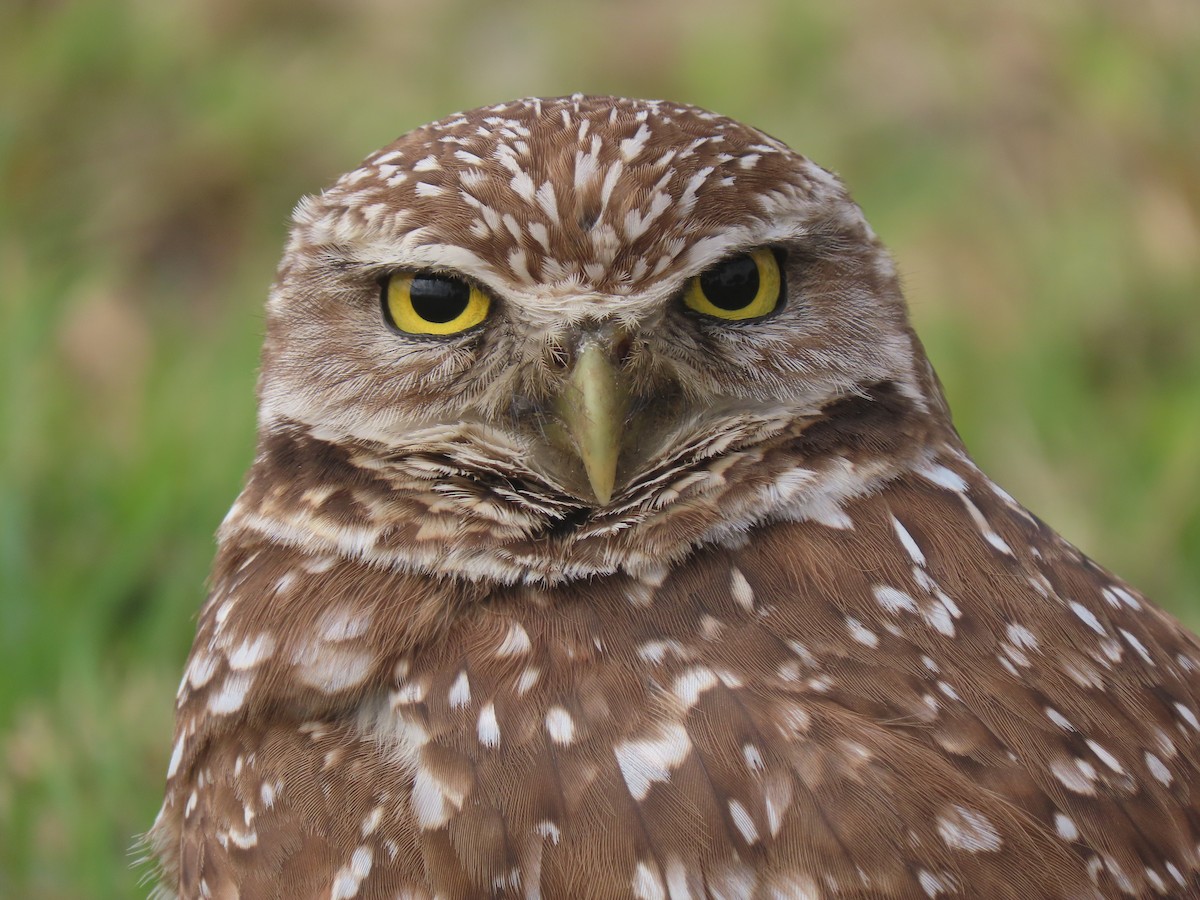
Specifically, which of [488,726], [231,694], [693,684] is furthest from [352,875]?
[693,684]

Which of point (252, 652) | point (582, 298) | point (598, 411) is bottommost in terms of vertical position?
point (252, 652)

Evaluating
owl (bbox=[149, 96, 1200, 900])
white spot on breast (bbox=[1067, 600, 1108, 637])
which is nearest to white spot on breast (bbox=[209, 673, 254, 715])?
owl (bbox=[149, 96, 1200, 900])

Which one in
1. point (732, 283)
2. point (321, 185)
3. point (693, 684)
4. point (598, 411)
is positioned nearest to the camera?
point (693, 684)

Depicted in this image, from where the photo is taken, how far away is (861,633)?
1810 mm

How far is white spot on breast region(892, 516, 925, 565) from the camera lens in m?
1.91

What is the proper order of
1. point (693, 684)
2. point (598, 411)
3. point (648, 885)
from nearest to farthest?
point (648, 885), point (693, 684), point (598, 411)

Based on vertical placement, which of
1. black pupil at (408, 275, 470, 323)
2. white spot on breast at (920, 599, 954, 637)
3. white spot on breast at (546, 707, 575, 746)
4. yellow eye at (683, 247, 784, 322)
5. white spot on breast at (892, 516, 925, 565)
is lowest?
white spot on breast at (546, 707, 575, 746)

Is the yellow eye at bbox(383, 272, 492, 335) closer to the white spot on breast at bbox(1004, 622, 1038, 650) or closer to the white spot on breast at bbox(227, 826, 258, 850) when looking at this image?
the white spot on breast at bbox(227, 826, 258, 850)

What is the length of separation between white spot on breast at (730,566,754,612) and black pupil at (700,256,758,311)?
35cm

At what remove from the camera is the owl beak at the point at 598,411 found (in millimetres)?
1841

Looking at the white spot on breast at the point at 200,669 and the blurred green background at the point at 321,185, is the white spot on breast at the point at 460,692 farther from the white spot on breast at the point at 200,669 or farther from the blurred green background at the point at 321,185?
the blurred green background at the point at 321,185

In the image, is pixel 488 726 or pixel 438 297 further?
pixel 438 297

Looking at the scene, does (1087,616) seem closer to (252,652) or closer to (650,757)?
(650,757)

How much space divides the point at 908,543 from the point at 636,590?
0.36 metres
